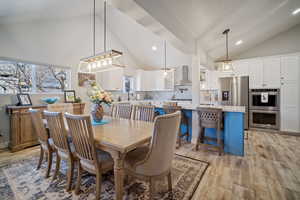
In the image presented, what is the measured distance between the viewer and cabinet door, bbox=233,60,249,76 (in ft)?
15.3

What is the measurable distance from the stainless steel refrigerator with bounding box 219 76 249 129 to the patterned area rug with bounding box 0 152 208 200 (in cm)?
317

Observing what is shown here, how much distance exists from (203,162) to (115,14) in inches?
198

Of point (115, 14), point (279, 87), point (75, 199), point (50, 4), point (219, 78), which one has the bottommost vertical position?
point (75, 199)

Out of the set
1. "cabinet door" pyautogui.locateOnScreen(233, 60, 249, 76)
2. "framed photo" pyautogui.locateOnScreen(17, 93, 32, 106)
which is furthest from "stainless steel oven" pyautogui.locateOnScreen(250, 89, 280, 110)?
"framed photo" pyautogui.locateOnScreen(17, 93, 32, 106)

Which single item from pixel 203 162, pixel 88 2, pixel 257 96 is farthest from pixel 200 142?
pixel 88 2

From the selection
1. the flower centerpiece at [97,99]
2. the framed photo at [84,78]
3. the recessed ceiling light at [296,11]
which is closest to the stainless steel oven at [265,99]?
the recessed ceiling light at [296,11]

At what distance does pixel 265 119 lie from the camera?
14.4 ft

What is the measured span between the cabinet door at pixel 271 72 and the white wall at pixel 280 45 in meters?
0.62

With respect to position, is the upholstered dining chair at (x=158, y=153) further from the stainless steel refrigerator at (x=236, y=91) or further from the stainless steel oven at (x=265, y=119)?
the stainless steel oven at (x=265, y=119)

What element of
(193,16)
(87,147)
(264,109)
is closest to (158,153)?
(87,147)

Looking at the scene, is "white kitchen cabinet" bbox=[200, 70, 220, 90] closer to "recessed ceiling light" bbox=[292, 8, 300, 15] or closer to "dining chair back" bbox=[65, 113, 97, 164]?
"recessed ceiling light" bbox=[292, 8, 300, 15]

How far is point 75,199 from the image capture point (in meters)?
1.60

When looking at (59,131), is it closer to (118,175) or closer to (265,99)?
(118,175)

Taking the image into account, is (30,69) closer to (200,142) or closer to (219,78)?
(200,142)
